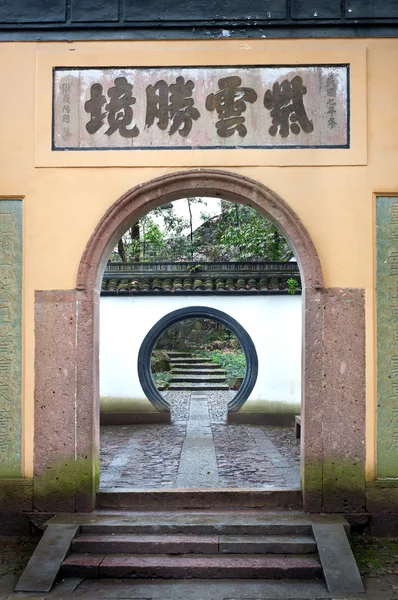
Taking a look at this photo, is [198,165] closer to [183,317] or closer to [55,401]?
[55,401]

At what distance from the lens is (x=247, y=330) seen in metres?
11.1

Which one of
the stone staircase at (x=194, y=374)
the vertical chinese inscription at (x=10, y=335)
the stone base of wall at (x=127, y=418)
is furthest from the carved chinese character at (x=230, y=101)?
the stone staircase at (x=194, y=374)

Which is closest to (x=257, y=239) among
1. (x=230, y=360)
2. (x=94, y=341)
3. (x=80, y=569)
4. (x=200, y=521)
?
(x=230, y=360)

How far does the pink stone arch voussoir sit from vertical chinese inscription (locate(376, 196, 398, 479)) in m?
0.59

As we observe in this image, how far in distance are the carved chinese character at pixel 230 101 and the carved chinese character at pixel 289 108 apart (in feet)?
0.75

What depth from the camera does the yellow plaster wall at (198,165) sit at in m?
5.13

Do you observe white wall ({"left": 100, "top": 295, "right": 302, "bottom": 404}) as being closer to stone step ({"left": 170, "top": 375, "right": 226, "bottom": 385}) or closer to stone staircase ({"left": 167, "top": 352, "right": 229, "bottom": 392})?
stone staircase ({"left": 167, "top": 352, "right": 229, "bottom": 392})

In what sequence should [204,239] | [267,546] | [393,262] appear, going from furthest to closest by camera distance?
[204,239], [393,262], [267,546]

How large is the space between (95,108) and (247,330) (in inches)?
260

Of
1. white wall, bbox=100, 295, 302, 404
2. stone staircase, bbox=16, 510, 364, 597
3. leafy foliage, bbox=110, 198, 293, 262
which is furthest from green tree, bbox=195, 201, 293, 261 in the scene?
stone staircase, bbox=16, 510, 364, 597

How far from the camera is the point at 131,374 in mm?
10906

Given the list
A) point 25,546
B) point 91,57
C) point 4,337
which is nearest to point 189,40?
point 91,57

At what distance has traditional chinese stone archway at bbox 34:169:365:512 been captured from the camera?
16.6ft

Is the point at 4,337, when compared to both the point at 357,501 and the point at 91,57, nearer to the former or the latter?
the point at 91,57
